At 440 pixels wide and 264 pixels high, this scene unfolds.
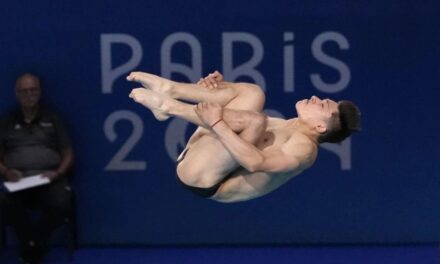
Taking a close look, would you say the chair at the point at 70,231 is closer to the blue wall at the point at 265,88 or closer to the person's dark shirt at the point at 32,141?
the blue wall at the point at 265,88

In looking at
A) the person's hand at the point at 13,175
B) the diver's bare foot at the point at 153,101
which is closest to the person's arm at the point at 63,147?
the person's hand at the point at 13,175

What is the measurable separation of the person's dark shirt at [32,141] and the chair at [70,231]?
0.37m

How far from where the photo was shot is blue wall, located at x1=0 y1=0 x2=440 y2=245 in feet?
27.9

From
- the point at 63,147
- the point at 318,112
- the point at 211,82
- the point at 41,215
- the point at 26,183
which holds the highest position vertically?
the point at 211,82

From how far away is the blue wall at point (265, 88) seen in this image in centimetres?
852

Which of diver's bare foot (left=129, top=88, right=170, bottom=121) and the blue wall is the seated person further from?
diver's bare foot (left=129, top=88, right=170, bottom=121)

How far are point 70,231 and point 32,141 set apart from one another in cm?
79

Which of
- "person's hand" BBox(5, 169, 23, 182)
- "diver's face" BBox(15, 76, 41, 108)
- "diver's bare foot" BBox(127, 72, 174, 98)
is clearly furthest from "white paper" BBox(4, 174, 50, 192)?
"diver's bare foot" BBox(127, 72, 174, 98)

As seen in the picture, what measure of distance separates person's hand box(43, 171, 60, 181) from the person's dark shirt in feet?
0.26

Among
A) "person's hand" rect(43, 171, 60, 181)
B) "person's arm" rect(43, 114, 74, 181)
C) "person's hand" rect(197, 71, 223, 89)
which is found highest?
"person's hand" rect(197, 71, 223, 89)

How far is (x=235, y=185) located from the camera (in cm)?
573

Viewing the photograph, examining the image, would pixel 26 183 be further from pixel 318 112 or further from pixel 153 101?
pixel 318 112

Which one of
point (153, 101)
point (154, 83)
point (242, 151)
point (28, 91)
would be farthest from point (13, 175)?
point (242, 151)

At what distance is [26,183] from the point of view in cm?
813
